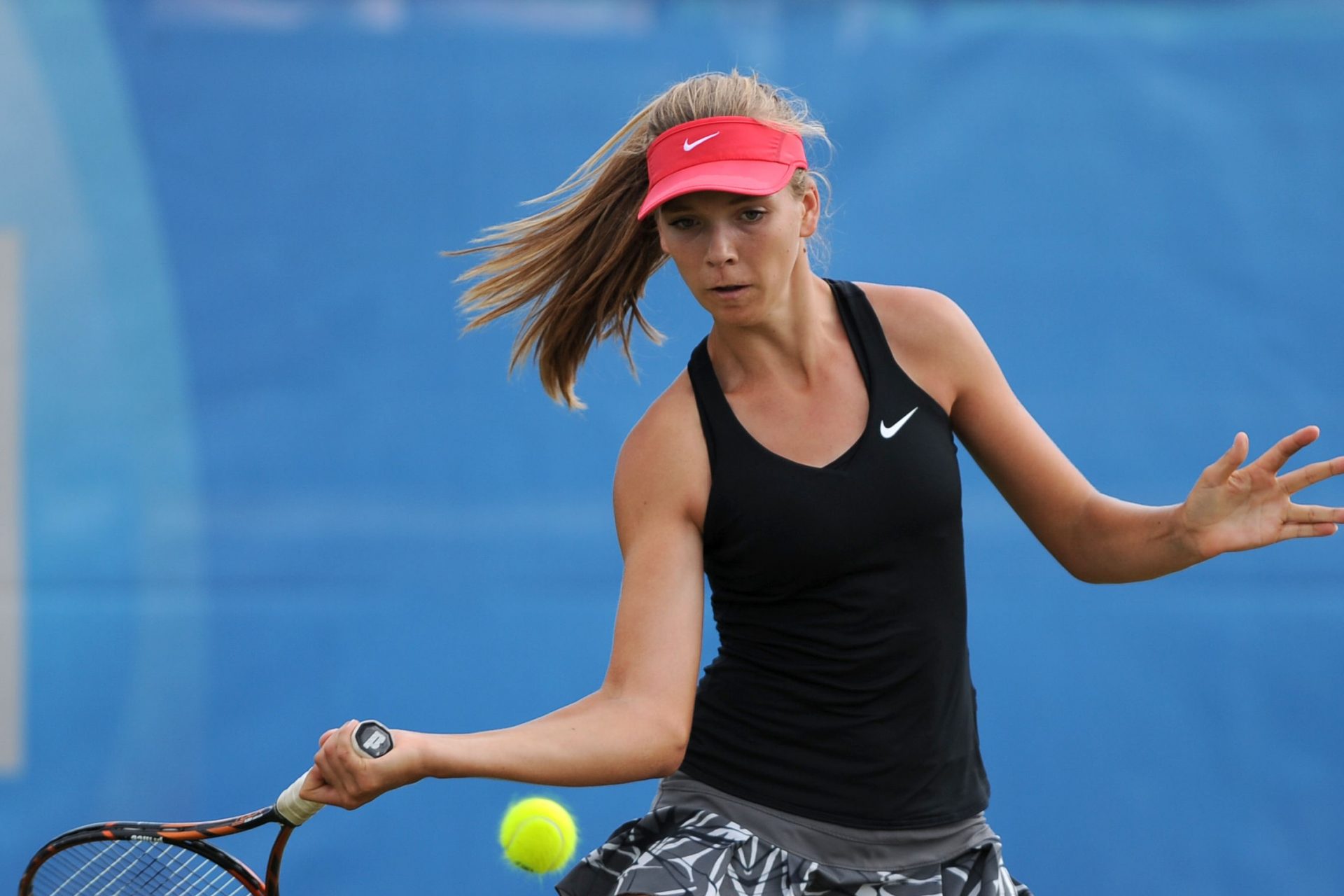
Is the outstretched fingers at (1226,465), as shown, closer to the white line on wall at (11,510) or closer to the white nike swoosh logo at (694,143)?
the white nike swoosh logo at (694,143)

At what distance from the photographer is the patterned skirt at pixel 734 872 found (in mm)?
1895

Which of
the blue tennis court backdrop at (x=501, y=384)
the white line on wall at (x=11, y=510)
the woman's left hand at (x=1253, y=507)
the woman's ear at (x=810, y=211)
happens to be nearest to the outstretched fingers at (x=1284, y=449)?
the woman's left hand at (x=1253, y=507)

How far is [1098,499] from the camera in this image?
2102mm

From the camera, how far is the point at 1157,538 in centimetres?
202

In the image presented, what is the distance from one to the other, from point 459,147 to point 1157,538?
190 centimetres

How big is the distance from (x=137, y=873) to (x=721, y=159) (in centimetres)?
171

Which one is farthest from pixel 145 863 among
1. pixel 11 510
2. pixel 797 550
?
pixel 797 550

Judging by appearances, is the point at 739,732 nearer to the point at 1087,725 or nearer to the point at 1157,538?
the point at 1157,538

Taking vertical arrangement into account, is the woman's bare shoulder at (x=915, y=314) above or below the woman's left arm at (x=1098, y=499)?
above

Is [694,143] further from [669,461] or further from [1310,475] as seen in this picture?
[1310,475]

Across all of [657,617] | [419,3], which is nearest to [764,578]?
[657,617]

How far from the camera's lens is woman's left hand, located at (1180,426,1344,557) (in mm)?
1887

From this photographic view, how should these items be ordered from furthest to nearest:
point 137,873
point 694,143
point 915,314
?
point 137,873 < point 915,314 < point 694,143

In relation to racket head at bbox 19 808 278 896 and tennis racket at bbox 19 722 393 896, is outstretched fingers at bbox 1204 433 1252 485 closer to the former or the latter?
tennis racket at bbox 19 722 393 896
